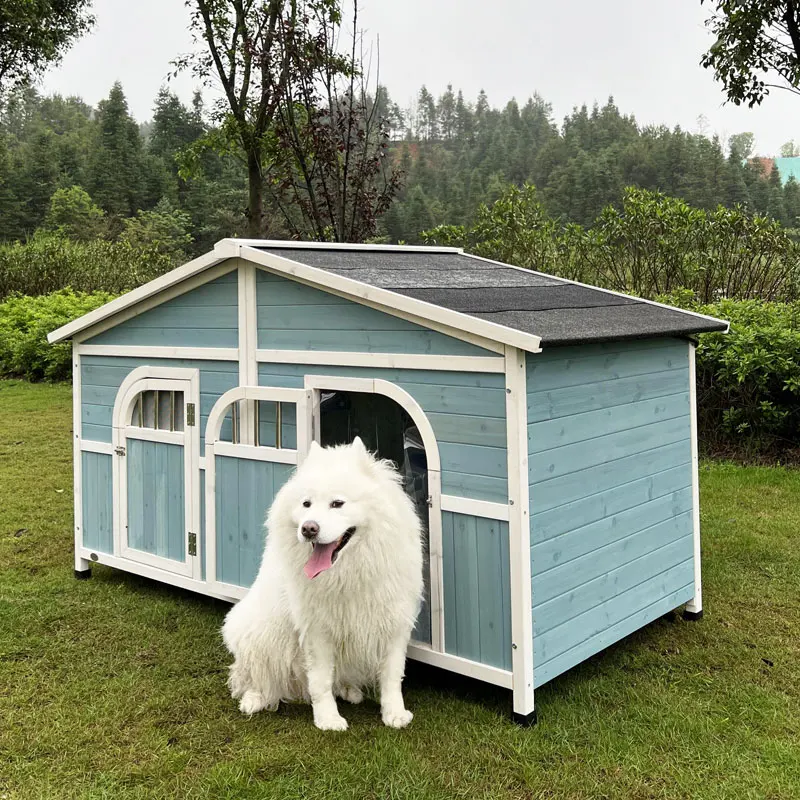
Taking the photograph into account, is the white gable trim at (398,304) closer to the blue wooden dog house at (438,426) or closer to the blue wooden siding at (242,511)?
the blue wooden dog house at (438,426)

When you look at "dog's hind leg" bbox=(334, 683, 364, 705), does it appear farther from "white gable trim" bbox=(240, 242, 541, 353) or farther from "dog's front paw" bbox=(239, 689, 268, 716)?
"white gable trim" bbox=(240, 242, 541, 353)

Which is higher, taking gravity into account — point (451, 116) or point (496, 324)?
point (451, 116)

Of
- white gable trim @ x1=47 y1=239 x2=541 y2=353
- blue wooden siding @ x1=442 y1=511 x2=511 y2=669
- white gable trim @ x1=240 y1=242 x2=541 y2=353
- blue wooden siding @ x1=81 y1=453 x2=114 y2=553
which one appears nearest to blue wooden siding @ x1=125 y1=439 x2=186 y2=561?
blue wooden siding @ x1=81 y1=453 x2=114 y2=553

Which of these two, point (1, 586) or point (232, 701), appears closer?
point (232, 701)

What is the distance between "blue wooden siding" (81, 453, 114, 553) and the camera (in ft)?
19.3

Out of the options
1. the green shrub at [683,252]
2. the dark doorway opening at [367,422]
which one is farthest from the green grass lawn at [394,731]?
the green shrub at [683,252]

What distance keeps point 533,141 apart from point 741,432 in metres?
54.6

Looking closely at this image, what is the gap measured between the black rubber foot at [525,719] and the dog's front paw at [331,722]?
731 millimetres

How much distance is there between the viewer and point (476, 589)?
157 inches

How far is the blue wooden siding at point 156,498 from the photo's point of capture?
541 centimetres

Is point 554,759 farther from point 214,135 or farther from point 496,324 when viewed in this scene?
point 214,135

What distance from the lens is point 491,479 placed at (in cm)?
385

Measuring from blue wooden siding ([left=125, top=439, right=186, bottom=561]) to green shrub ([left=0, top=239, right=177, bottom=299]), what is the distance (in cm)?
1492

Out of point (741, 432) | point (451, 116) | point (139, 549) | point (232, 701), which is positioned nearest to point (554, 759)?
point (232, 701)
